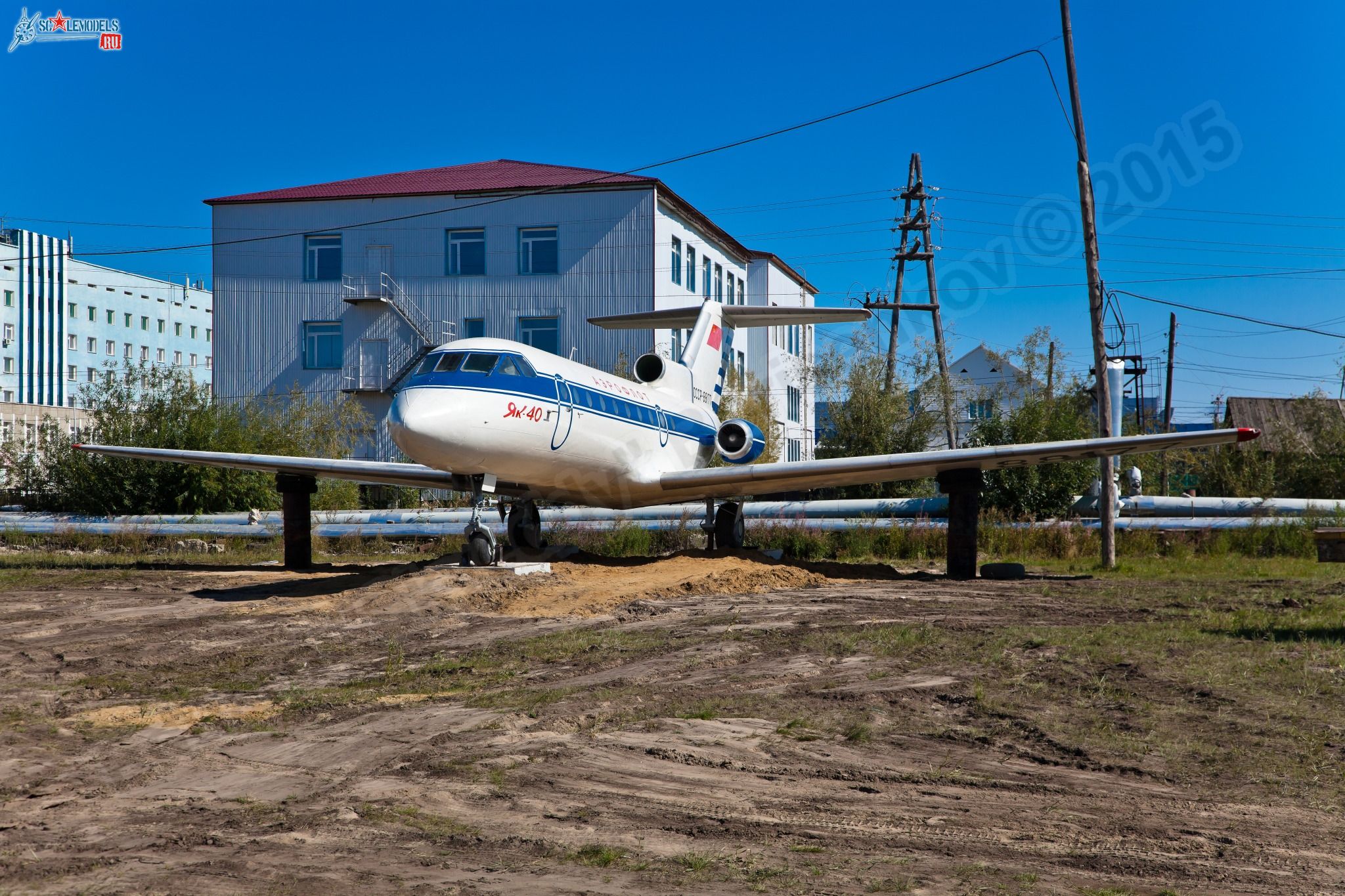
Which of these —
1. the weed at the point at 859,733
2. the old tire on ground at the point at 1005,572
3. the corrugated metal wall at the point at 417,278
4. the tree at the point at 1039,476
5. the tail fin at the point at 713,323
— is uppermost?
the corrugated metal wall at the point at 417,278

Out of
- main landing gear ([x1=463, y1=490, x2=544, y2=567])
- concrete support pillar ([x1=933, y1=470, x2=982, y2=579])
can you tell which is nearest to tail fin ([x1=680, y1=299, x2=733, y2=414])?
main landing gear ([x1=463, y1=490, x2=544, y2=567])

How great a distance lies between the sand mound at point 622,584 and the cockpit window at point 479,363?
2.75 metres

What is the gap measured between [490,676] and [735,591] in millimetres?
6672

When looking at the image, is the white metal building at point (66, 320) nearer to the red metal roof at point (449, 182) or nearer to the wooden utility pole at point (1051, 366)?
the red metal roof at point (449, 182)

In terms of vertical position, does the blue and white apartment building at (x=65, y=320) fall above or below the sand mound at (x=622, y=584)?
above

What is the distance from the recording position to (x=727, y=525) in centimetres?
2092

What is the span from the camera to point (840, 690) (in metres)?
7.51

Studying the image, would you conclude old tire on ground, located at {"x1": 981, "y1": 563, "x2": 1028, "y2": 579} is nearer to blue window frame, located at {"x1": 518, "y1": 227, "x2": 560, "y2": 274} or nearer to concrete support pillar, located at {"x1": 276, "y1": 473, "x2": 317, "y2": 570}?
concrete support pillar, located at {"x1": 276, "y1": 473, "x2": 317, "y2": 570}

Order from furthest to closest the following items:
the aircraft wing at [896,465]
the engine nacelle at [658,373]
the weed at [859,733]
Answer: the engine nacelle at [658,373], the aircraft wing at [896,465], the weed at [859,733]

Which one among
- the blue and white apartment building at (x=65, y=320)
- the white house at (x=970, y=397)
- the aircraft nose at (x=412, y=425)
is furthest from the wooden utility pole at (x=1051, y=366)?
the blue and white apartment building at (x=65, y=320)

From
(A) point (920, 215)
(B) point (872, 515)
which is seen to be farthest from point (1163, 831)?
(A) point (920, 215)

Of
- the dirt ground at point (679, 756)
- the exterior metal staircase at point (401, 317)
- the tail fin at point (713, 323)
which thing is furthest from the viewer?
the exterior metal staircase at point (401, 317)

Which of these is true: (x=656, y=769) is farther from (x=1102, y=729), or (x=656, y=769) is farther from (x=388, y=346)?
(x=388, y=346)

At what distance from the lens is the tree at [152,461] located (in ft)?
85.3
